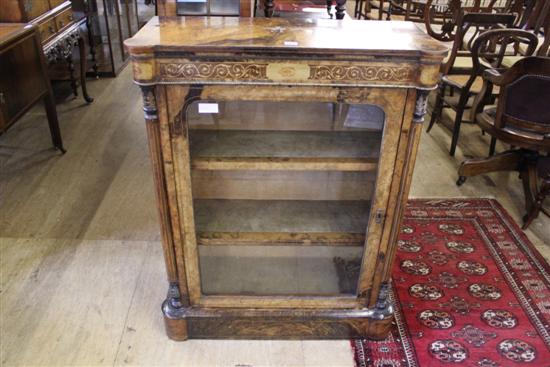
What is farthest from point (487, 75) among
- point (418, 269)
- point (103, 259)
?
point (103, 259)

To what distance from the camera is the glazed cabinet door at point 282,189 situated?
1249mm

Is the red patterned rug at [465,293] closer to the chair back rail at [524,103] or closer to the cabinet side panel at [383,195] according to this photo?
the cabinet side panel at [383,195]

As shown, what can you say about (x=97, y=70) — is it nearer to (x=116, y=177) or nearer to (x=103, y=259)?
(x=116, y=177)

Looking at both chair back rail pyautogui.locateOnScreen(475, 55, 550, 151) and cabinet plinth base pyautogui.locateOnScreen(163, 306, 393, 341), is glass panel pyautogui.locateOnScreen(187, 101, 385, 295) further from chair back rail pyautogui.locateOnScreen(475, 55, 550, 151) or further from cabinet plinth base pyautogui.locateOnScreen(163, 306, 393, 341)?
chair back rail pyautogui.locateOnScreen(475, 55, 550, 151)

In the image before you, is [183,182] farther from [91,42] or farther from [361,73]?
[91,42]

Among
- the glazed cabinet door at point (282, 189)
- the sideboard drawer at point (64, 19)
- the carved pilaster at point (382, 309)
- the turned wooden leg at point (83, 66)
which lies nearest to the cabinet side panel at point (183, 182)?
the glazed cabinet door at point (282, 189)

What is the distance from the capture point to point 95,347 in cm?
164

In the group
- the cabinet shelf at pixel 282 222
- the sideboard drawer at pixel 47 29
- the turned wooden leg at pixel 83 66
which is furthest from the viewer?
the turned wooden leg at pixel 83 66

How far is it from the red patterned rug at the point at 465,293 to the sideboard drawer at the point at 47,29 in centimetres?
238

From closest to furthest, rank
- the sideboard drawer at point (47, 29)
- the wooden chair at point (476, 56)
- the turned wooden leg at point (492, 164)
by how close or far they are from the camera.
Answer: the wooden chair at point (476, 56)
the turned wooden leg at point (492, 164)
the sideboard drawer at point (47, 29)

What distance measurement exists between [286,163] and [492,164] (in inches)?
68.9

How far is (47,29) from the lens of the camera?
280cm

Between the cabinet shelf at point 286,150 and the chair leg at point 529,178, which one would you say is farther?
Result: the chair leg at point 529,178

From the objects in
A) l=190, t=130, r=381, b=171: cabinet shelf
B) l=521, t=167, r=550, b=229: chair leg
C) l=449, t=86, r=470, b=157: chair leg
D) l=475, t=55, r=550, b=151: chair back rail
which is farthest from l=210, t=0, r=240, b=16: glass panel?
l=521, t=167, r=550, b=229: chair leg
